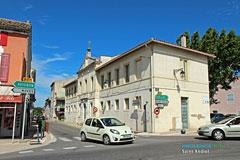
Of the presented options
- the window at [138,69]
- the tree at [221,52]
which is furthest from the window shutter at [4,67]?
the tree at [221,52]

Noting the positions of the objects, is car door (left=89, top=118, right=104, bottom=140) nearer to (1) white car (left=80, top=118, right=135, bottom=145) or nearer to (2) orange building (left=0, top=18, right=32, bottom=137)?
(1) white car (left=80, top=118, right=135, bottom=145)

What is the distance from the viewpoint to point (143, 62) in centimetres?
1972

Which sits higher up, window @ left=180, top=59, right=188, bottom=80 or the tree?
the tree

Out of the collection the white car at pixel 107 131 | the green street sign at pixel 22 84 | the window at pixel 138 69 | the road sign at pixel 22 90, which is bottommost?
the white car at pixel 107 131

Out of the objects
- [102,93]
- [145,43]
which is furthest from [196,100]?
[102,93]

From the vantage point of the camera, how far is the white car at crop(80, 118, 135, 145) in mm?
10602

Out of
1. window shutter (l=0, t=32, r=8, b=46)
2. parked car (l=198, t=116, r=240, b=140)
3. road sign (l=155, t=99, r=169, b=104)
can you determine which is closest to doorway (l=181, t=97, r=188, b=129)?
road sign (l=155, t=99, r=169, b=104)

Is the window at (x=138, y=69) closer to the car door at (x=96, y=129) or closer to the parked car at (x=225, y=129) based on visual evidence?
the car door at (x=96, y=129)

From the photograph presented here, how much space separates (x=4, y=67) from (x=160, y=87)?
1229cm

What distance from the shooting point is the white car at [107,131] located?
10602 millimetres

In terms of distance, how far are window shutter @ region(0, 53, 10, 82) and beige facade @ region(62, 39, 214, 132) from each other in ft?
36.5

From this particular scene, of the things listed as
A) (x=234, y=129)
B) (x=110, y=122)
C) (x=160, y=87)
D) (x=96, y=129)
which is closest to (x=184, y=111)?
(x=160, y=87)

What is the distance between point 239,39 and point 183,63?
9.69 metres

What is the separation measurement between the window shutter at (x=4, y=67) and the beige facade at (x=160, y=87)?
36.5 ft
